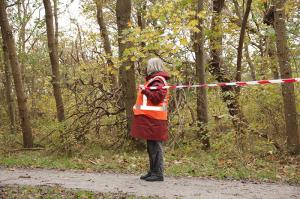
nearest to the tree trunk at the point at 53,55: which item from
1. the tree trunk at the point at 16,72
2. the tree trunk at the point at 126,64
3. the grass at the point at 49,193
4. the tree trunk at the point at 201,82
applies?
the tree trunk at the point at 16,72

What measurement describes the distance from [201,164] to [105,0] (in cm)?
1039

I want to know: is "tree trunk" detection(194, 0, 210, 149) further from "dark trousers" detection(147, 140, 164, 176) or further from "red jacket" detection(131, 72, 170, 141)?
"red jacket" detection(131, 72, 170, 141)

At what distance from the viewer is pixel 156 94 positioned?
23.0 feet

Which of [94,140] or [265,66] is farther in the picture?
[265,66]

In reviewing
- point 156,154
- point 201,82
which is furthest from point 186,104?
point 156,154

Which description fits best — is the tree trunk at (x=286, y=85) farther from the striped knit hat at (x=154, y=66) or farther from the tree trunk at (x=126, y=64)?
the striped knit hat at (x=154, y=66)

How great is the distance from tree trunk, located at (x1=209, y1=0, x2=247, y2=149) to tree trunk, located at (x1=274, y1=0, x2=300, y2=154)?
1145 millimetres

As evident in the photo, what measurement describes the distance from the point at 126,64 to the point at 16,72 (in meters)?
4.52

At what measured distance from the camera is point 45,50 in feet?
70.8

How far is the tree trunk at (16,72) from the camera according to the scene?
1309 centimetres

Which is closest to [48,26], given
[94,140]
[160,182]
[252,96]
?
[94,140]

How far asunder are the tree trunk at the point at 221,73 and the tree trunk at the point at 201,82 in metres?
0.65

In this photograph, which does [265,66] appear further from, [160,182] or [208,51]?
[160,182]

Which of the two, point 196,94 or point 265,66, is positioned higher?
point 265,66
